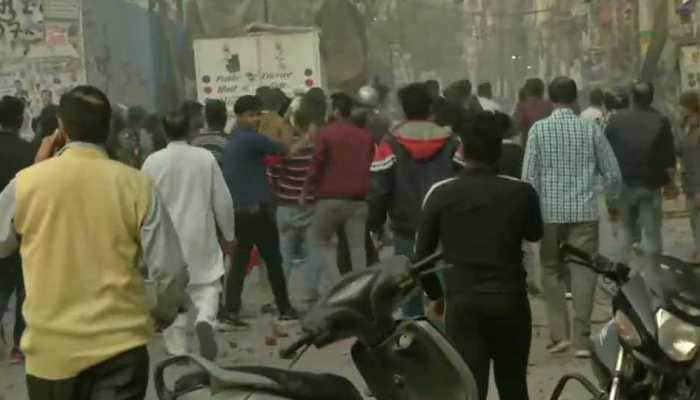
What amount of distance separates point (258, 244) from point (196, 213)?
9.32ft

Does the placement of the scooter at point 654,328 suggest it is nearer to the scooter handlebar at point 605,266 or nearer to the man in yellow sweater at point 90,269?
the scooter handlebar at point 605,266

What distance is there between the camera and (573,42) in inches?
1628

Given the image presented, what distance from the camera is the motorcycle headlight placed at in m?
5.45

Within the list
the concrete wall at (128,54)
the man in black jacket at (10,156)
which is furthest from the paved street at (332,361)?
A: the concrete wall at (128,54)

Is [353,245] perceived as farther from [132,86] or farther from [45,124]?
[132,86]

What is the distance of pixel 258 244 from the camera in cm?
1268

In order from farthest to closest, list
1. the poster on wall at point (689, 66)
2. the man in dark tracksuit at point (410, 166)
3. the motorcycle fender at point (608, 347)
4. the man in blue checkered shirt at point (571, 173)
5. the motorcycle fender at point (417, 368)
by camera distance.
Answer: the poster on wall at point (689, 66), the man in blue checkered shirt at point (571, 173), the man in dark tracksuit at point (410, 166), the motorcycle fender at point (608, 347), the motorcycle fender at point (417, 368)

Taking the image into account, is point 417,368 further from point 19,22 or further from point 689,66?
point 689,66

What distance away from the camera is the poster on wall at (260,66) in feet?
74.2

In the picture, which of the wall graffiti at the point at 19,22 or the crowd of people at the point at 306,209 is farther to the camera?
the wall graffiti at the point at 19,22

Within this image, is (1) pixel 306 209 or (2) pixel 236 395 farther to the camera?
(1) pixel 306 209

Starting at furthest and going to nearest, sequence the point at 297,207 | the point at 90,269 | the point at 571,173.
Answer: the point at 297,207
the point at 571,173
the point at 90,269

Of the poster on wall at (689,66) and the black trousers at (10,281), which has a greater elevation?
the poster on wall at (689,66)

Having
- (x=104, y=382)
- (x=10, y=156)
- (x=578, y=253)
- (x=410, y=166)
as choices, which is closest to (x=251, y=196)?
(x=10, y=156)
